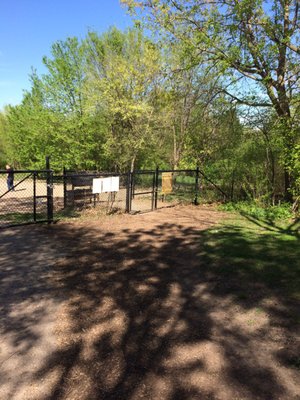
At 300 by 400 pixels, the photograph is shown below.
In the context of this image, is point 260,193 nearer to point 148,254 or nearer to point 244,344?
point 148,254

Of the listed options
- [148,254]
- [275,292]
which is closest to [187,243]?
[148,254]

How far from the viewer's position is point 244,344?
3592mm

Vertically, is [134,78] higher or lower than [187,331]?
higher

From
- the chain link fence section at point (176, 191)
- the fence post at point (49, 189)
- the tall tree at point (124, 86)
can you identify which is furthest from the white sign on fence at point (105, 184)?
the tall tree at point (124, 86)

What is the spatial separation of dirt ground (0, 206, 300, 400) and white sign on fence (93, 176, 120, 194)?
12.6 ft

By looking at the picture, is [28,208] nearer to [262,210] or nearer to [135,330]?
[262,210]

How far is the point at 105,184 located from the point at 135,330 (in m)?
7.32

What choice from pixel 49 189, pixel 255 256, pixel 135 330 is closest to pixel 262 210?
pixel 255 256

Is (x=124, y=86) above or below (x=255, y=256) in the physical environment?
above

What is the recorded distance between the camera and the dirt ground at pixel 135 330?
2.96 metres

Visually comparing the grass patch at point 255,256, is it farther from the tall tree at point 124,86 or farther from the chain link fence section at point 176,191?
the tall tree at point 124,86

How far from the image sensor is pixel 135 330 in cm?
392

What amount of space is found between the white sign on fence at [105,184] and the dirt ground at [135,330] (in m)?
3.85

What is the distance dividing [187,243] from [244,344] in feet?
14.1
